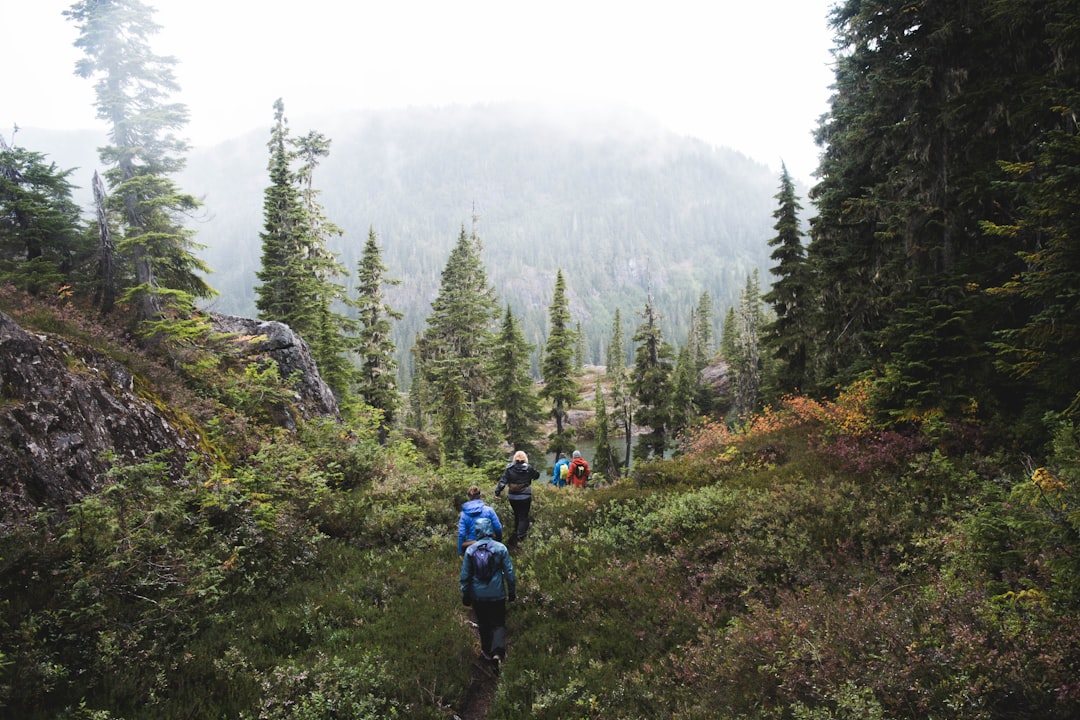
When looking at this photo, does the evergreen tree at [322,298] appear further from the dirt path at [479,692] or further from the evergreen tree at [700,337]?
the evergreen tree at [700,337]

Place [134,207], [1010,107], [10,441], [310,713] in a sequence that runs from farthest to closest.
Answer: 1. [134,207]
2. [1010,107]
3. [10,441]
4. [310,713]

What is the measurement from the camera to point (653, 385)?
36.9 m

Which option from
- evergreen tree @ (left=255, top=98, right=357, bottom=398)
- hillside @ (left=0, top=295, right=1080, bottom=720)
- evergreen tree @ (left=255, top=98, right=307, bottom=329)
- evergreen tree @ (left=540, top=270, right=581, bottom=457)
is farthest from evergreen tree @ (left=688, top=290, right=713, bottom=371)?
hillside @ (left=0, top=295, right=1080, bottom=720)

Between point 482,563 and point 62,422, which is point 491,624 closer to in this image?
point 482,563

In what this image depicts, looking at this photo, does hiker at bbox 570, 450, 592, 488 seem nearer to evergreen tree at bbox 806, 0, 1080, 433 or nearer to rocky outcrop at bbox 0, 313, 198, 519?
evergreen tree at bbox 806, 0, 1080, 433

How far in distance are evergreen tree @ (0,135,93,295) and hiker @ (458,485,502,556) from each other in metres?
14.1

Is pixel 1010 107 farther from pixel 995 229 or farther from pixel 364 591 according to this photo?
pixel 364 591

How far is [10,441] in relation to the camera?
24.2 ft

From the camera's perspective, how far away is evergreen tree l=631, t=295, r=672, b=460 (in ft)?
120

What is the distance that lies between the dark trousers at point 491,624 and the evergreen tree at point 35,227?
15.4 metres

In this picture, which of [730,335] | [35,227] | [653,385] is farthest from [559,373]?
[730,335]

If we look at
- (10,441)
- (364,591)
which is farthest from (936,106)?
(10,441)

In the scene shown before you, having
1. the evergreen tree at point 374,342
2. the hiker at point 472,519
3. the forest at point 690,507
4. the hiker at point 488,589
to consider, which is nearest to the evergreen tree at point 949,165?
the forest at point 690,507

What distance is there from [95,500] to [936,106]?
775 inches
